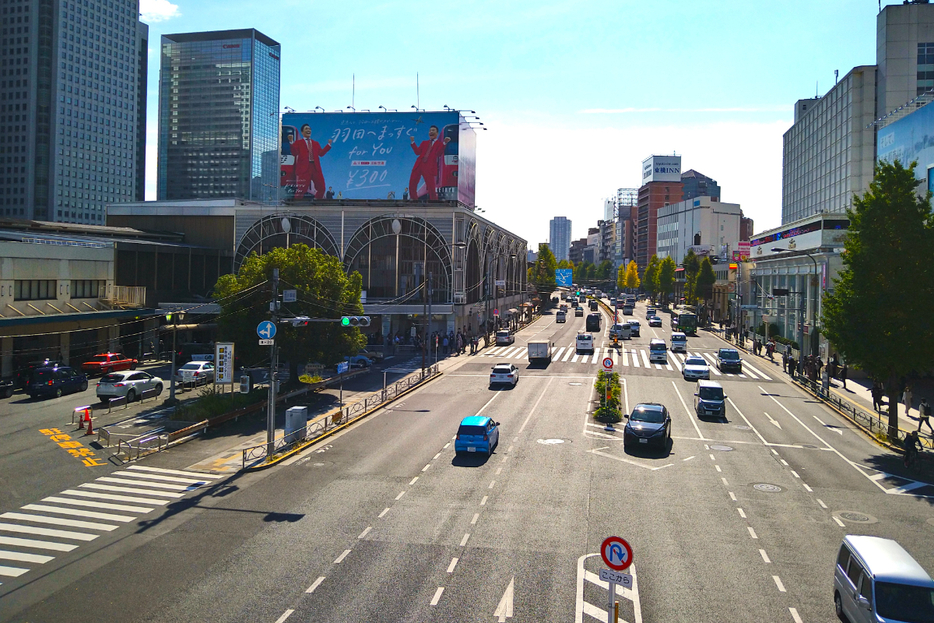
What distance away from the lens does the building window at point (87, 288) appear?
5469 cm

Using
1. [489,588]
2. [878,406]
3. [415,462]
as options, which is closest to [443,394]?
[415,462]

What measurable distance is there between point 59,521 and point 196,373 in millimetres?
26058

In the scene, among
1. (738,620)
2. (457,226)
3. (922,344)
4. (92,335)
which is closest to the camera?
(738,620)

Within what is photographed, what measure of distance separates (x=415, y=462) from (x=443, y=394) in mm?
17250

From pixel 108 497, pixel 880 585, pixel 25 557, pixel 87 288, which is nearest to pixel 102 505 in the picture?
pixel 108 497

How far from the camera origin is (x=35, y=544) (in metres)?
18.0

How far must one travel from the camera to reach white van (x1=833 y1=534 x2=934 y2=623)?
39.2 ft

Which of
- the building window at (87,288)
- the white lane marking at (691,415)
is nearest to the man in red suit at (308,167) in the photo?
the building window at (87,288)

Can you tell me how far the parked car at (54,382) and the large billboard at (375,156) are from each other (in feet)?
152

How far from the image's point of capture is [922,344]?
3047 cm

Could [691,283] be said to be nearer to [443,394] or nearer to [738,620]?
[443,394]

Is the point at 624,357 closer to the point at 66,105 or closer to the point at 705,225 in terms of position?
the point at 705,225

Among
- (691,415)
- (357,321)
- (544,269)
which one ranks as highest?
(544,269)

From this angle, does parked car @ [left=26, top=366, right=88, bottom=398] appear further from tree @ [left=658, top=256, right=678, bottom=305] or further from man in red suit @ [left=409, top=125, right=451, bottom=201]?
tree @ [left=658, top=256, right=678, bottom=305]
